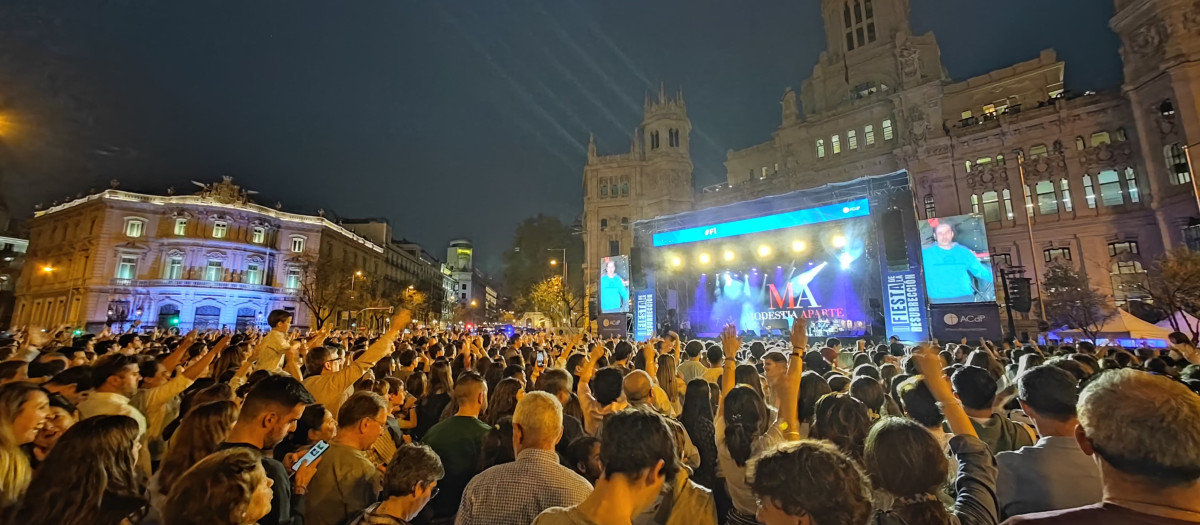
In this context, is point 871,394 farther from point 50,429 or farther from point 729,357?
point 50,429

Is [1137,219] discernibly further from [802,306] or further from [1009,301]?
[802,306]

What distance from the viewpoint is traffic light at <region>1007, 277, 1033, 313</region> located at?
1684 cm

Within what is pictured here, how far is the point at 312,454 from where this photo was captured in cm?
291

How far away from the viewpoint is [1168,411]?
1.55m

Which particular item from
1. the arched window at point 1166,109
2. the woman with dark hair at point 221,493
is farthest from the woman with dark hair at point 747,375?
the arched window at point 1166,109

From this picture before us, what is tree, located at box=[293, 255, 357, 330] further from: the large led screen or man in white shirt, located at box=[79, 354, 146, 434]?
man in white shirt, located at box=[79, 354, 146, 434]

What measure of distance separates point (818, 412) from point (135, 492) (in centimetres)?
372

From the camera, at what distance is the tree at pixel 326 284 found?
40.2 meters

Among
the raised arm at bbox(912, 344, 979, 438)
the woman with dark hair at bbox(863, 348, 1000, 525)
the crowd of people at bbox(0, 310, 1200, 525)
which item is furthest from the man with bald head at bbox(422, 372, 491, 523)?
the raised arm at bbox(912, 344, 979, 438)

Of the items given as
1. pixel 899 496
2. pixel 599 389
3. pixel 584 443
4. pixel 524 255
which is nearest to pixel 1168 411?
pixel 899 496

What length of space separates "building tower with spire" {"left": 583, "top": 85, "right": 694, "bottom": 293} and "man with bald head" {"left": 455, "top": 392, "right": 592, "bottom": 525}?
46270 mm

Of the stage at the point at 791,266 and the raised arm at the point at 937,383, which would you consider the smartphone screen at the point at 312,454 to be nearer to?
the raised arm at the point at 937,383

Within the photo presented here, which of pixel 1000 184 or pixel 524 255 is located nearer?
pixel 1000 184

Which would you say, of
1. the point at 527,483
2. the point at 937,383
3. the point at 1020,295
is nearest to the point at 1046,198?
the point at 1020,295
